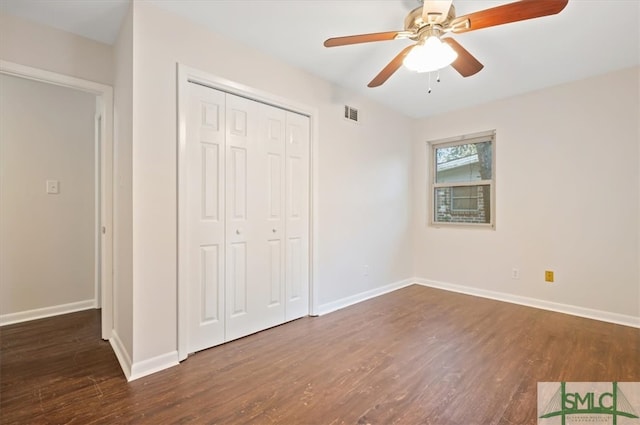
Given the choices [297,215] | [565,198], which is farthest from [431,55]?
[565,198]

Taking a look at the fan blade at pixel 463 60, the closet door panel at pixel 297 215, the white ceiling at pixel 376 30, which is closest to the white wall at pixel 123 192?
the white ceiling at pixel 376 30

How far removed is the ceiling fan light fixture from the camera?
6.09 ft

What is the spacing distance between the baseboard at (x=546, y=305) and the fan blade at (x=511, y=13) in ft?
9.89

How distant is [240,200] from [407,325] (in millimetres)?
1953

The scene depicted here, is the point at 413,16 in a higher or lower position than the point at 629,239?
higher

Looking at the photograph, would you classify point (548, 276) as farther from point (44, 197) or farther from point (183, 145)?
point (44, 197)

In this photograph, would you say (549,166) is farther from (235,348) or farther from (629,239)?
(235,348)

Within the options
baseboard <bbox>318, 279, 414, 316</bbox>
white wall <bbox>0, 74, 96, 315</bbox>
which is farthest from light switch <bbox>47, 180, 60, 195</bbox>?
baseboard <bbox>318, 279, 414, 316</bbox>

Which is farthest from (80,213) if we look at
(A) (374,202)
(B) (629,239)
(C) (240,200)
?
(B) (629,239)

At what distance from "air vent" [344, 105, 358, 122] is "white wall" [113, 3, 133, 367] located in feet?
7.05

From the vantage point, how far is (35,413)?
160 cm

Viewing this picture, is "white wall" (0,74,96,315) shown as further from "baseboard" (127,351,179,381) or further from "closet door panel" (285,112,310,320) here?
"closet door panel" (285,112,310,320)

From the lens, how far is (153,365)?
202 cm

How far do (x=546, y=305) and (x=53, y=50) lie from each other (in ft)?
17.0
